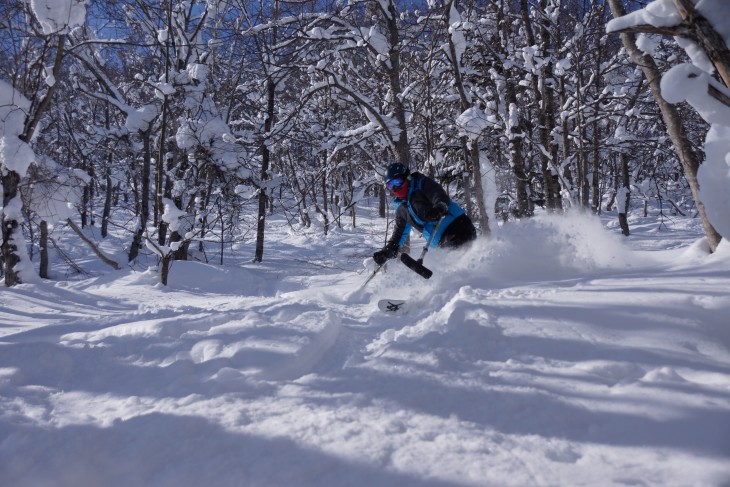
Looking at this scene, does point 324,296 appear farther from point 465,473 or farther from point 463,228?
point 465,473

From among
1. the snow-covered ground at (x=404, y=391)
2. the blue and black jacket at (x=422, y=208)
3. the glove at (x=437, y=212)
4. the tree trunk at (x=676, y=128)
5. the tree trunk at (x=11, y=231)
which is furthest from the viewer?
the tree trunk at (x=11, y=231)

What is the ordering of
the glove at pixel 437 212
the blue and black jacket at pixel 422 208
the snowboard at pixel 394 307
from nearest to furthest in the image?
the snowboard at pixel 394 307 < the glove at pixel 437 212 < the blue and black jacket at pixel 422 208

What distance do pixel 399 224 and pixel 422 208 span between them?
453 millimetres

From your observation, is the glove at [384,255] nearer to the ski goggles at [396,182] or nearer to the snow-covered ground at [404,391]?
the ski goggles at [396,182]

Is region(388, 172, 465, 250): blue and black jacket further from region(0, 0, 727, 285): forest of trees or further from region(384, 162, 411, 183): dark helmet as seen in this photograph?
region(0, 0, 727, 285): forest of trees

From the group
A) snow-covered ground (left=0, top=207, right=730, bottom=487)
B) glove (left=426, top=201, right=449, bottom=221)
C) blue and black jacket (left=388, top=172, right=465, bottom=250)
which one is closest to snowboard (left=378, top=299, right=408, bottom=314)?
snow-covered ground (left=0, top=207, right=730, bottom=487)

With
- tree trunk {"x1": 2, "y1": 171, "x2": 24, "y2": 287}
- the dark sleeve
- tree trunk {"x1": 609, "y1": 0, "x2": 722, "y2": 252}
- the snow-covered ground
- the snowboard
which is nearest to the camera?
the snow-covered ground

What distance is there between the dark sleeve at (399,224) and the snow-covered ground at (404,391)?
4.63 feet

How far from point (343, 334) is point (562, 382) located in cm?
181

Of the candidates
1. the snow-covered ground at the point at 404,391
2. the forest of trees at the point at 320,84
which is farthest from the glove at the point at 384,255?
the forest of trees at the point at 320,84

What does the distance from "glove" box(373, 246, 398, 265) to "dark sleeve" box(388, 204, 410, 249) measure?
13 cm

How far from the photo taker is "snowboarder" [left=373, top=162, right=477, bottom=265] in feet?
19.4

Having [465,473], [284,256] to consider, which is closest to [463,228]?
[465,473]

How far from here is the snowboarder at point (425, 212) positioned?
591 cm
